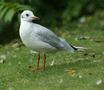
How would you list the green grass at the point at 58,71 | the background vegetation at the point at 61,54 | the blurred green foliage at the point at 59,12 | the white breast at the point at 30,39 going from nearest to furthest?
the green grass at the point at 58,71
the background vegetation at the point at 61,54
the white breast at the point at 30,39
the blurred green foliage at the point at 59,12

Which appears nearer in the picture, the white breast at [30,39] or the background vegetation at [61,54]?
the background vegetation at [61,54]

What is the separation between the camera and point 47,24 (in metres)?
17.9

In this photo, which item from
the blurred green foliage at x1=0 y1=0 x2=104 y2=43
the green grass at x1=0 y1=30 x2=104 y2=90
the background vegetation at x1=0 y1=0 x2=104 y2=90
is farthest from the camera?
the blurred green foliage at x1=0 y1=0 x2=104 y2=43

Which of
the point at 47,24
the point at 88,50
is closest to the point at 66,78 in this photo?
the point at 88,50

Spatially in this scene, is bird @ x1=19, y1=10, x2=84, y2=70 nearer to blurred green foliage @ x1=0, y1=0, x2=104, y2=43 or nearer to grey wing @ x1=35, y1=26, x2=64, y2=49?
grey wing @ x1=35, y1=26, x2=64, y2=49

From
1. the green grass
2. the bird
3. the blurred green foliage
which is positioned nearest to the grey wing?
the bird

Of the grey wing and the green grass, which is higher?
the grey wing

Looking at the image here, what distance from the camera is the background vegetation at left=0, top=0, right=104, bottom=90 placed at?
9977 millimetres

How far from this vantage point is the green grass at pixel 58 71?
9805 millimetres

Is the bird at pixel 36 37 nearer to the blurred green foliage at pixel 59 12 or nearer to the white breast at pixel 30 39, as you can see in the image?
the white breast at pixel 30 39

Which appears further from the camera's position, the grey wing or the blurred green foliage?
the blurred green foliage

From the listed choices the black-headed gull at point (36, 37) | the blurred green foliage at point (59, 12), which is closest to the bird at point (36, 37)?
the black-headed gull at point (36, 37)

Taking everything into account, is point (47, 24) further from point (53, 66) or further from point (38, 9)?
point (53, 66)

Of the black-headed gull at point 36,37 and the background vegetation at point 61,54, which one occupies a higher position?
the black-headed gull at point 36,37
